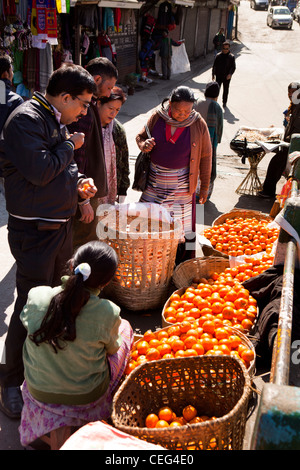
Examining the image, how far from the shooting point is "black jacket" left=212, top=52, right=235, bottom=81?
1315 centimetres

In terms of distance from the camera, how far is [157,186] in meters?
4.30

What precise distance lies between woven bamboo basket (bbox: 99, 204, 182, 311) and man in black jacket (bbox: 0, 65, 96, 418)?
0.86m

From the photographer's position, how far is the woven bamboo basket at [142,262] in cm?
360

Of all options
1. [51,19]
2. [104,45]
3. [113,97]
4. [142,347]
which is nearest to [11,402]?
[142,347]

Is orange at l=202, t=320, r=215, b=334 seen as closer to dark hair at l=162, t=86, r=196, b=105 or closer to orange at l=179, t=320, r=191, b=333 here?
orange at l=179, t=320, r=191, b=333

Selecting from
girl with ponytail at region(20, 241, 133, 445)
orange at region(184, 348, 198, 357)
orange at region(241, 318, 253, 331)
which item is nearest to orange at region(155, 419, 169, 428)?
girl with ponytail at region(20, 241, 133, 445)

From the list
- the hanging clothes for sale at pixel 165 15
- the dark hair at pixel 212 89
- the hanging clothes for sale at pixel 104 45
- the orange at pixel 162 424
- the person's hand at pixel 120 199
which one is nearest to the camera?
the orange at pixel 162 424

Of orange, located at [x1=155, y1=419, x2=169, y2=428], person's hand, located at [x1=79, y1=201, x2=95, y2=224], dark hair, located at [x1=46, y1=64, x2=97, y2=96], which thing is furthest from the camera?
person's hand, located at [x1=79, y1=201, x2=95, y2=224]

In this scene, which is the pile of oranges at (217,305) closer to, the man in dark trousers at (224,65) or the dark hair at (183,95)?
the dark hair at (183,95)

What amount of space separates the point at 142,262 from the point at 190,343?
37.2 inches

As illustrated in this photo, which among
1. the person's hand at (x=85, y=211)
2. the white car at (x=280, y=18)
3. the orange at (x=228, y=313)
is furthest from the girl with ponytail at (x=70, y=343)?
the white car at (x=280, y=18)

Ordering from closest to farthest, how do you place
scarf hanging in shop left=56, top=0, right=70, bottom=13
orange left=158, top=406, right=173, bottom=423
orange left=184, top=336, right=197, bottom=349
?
orange left=158, top=406, right=173, bottom=423
orange left=184, top=336, right=197, bottom=349
scarf hanging in shop left=56, top=0, right=70, bottom=13

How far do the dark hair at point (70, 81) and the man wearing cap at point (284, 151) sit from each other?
193 inches

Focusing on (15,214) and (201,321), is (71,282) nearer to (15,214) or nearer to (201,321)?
(15,214)
